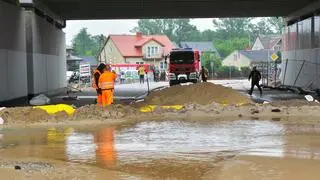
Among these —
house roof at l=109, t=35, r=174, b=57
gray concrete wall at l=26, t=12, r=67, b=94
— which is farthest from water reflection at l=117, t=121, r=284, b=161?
house roof at l=109, t=35, r=174, b=57

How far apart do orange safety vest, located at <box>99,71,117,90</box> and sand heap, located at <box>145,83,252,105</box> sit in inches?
129

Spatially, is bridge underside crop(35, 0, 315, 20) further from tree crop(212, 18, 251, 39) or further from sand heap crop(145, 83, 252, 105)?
tree crop(212, 18, 251, 39)

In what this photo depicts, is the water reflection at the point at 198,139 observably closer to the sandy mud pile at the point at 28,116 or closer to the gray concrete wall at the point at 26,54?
the sandy mud pile at the point at 28,116

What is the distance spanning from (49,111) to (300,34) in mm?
28499

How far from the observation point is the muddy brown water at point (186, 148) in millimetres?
9172

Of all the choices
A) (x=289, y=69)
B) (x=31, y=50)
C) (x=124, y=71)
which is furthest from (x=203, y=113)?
(x=124, y=71)

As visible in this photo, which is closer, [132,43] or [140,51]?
[140,51]

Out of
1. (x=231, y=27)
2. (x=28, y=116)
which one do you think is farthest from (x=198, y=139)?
(x=231, y=27)

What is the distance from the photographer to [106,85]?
19.3m

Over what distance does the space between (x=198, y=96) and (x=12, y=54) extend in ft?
35.7

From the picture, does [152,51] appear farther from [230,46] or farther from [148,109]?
[148,109]

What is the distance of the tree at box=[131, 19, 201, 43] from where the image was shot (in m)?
173

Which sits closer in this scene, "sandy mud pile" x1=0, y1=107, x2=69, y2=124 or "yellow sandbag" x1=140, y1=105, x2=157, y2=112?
"sandy mud pile" x1=0, y1=107, x2=69, y2=124

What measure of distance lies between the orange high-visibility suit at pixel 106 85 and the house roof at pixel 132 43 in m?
91.8
